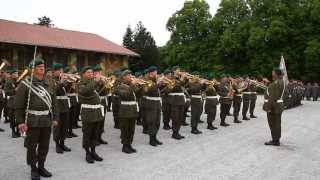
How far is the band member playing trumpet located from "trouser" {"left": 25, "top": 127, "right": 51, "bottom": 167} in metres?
2.29

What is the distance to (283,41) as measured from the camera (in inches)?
1490

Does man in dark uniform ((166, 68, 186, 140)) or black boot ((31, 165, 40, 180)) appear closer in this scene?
black boot ((31, 165, 40, 180))

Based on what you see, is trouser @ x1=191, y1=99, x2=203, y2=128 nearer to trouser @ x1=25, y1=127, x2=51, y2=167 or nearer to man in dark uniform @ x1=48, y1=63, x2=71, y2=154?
man in dark uniform @ x1=48, y1=63, x2=71, y2=154

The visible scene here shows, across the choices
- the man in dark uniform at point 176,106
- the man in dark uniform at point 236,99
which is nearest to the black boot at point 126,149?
the man in dark uniform at point 176,106

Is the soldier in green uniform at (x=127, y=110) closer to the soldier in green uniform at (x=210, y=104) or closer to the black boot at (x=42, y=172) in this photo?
the black boot at (x=42, y=172)

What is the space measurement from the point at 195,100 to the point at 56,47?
17.4 meters

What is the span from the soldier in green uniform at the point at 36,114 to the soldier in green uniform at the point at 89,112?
44.1 inches

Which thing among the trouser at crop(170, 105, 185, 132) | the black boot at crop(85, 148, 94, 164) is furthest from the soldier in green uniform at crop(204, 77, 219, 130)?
the black boot at crop(85, 148, 94, 164)

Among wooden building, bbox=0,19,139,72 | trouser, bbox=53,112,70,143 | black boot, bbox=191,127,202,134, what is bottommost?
black boot, bbox=191,127,202,134

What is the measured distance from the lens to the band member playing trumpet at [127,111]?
914cm

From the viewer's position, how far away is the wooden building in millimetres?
26375

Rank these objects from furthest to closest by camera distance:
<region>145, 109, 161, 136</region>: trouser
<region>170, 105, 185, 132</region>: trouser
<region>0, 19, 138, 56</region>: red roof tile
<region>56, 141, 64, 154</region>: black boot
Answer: <region>0, 19, 138, 56</region>: red roof tile
<region>170, 105, 185, 132</region>: trouser
<region>145, 109, 161, 136</region>: trouser
<region>56, 141, 64, 154</region>: black boot

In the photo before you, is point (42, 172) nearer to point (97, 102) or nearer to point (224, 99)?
point (97, 102)

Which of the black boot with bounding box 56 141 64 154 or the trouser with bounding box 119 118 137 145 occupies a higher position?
the trouser with bounding box 119 118 137 145
